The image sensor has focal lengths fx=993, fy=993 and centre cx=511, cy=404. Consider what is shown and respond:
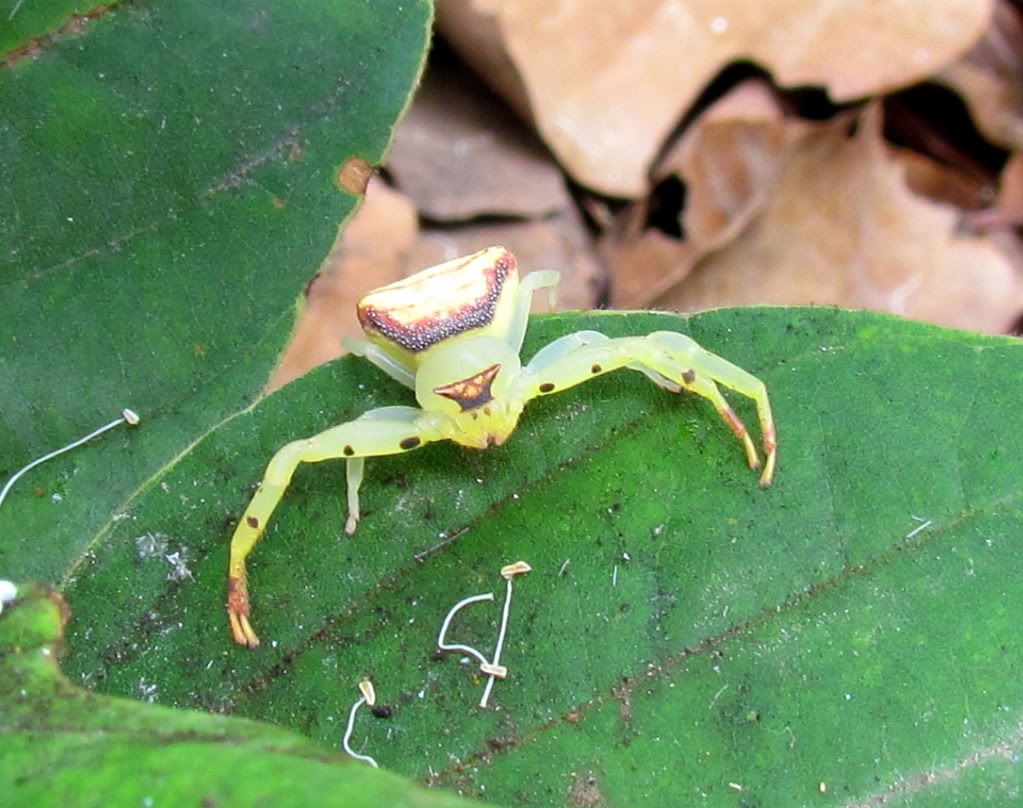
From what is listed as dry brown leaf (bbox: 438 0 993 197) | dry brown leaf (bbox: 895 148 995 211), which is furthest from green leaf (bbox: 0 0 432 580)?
dry brown leaf (bbox: 895 148 995 211)

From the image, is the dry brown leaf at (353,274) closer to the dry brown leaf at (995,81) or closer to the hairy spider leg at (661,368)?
the hairy spider leg at (661,368)

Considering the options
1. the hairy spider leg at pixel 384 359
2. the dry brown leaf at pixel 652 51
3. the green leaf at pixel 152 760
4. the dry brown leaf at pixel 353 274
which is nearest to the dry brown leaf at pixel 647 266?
the dry brown leaf at pixel 652 51

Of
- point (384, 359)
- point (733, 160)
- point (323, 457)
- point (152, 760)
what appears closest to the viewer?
point (152, 760)

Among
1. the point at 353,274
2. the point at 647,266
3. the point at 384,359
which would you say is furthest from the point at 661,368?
the point at 647,266

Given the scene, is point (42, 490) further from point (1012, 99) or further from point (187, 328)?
point (1012, 99)

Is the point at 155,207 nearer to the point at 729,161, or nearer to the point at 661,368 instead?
the point at 661,368

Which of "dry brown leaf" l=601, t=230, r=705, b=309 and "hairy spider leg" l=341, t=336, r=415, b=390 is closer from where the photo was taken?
"hairy spider leg" l=341, t=336, r=415, b=390

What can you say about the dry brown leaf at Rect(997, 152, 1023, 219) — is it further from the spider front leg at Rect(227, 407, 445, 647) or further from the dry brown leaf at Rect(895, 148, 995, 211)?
the spider front leg at Rect(227, 407, 445, 647)
